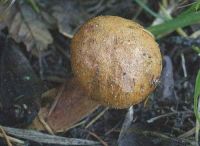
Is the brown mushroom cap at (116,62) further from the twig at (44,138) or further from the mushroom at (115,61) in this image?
the twig at (44,138)

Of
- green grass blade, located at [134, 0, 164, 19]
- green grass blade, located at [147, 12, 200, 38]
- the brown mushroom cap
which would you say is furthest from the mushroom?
green grass blade, located at [134, 0, 164, 19]

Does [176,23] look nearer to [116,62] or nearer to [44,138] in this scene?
[116,62]

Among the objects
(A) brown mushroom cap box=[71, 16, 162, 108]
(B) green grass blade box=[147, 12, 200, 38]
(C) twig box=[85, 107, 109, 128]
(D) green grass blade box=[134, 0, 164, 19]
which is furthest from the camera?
(D) green grass blade box=[134, 0, 164, 19]

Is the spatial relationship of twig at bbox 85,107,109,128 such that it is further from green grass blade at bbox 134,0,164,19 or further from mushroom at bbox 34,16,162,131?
green grass blade at bbox 134,0,164,19

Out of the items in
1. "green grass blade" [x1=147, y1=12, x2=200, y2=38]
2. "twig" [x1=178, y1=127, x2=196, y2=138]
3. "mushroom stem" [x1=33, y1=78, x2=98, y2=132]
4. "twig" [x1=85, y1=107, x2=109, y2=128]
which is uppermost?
"green grass blade" [x1=147, y1=12, x2=200, y2=38]

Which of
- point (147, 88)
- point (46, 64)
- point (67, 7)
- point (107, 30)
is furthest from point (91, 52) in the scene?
point (67, 7)

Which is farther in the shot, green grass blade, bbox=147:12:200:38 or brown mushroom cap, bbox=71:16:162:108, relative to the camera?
green grass blade, bbox=147:12:200:38

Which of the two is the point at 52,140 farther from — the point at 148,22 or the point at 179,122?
the point at 148,22
